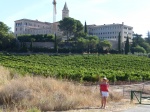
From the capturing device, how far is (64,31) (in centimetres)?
11581

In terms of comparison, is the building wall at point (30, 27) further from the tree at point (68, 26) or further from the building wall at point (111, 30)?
the tree at point (68, 26)

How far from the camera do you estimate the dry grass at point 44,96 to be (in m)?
12.5

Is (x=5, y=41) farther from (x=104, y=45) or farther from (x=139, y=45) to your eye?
(x=139, y=45)

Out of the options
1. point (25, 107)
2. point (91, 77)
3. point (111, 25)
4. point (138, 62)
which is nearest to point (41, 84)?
point (25, 107)

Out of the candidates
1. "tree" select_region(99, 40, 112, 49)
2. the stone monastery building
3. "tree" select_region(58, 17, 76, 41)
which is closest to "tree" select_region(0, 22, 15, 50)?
"tree" select_region(99, 40, 112, 49)

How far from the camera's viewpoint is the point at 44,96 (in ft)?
43.1

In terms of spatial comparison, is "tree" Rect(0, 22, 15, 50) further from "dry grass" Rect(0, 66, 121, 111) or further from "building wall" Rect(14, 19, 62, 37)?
"dry grass" Rect(0, 66, 121, 111)

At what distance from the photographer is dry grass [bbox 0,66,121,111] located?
494 inches

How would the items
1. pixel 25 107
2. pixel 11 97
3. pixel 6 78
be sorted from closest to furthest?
pixel 25 107 < pixel 11 97 < pixel 6 78

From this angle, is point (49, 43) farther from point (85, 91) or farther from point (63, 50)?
point (85, 91)

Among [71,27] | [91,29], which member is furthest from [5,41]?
[91,29]

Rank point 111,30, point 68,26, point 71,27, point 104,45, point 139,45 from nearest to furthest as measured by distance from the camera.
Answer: point 104,45
point 71,27
point 68,26
point 139,45
point 111,30

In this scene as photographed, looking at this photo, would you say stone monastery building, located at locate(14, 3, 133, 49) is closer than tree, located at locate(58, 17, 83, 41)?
No

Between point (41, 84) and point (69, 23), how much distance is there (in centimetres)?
9957
